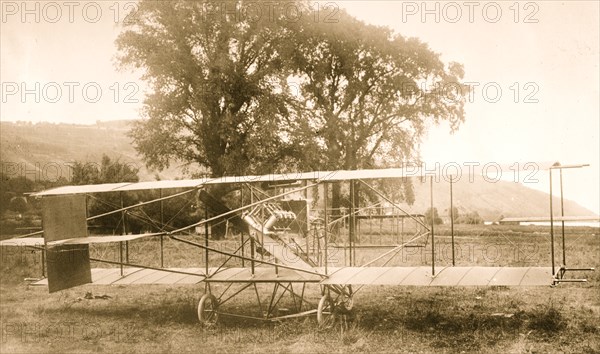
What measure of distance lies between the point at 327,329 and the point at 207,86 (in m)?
21.2

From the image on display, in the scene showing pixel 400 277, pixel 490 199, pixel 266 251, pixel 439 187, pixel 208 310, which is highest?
pixel 266 251

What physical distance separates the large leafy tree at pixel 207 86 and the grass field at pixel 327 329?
49.0 ft

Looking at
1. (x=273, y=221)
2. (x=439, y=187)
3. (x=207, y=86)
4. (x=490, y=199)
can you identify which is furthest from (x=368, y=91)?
(x=439, y=187)

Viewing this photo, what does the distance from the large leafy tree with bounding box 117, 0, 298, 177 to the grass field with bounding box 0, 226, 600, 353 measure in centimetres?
1495

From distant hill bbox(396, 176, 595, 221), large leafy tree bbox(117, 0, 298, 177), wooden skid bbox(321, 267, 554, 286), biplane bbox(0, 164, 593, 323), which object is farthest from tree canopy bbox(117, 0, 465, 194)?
distant hill bbox(396, 176, 595, 221)

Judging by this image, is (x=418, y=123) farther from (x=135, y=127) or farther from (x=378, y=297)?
(x=378, y=297)

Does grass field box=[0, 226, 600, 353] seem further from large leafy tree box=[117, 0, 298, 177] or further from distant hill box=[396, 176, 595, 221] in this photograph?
distant hill box=[396, 176, 595, 221]

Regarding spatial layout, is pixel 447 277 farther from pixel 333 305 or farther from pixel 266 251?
pixel 266 251

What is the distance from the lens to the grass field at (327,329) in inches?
333

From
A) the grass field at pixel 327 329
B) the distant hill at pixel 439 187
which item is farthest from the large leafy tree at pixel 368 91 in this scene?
the grass field at pixel 327 329

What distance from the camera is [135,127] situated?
30.7 metres

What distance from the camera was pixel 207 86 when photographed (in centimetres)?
2875

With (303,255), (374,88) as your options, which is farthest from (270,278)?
(374,88)

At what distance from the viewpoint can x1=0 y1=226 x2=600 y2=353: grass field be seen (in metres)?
8.46
